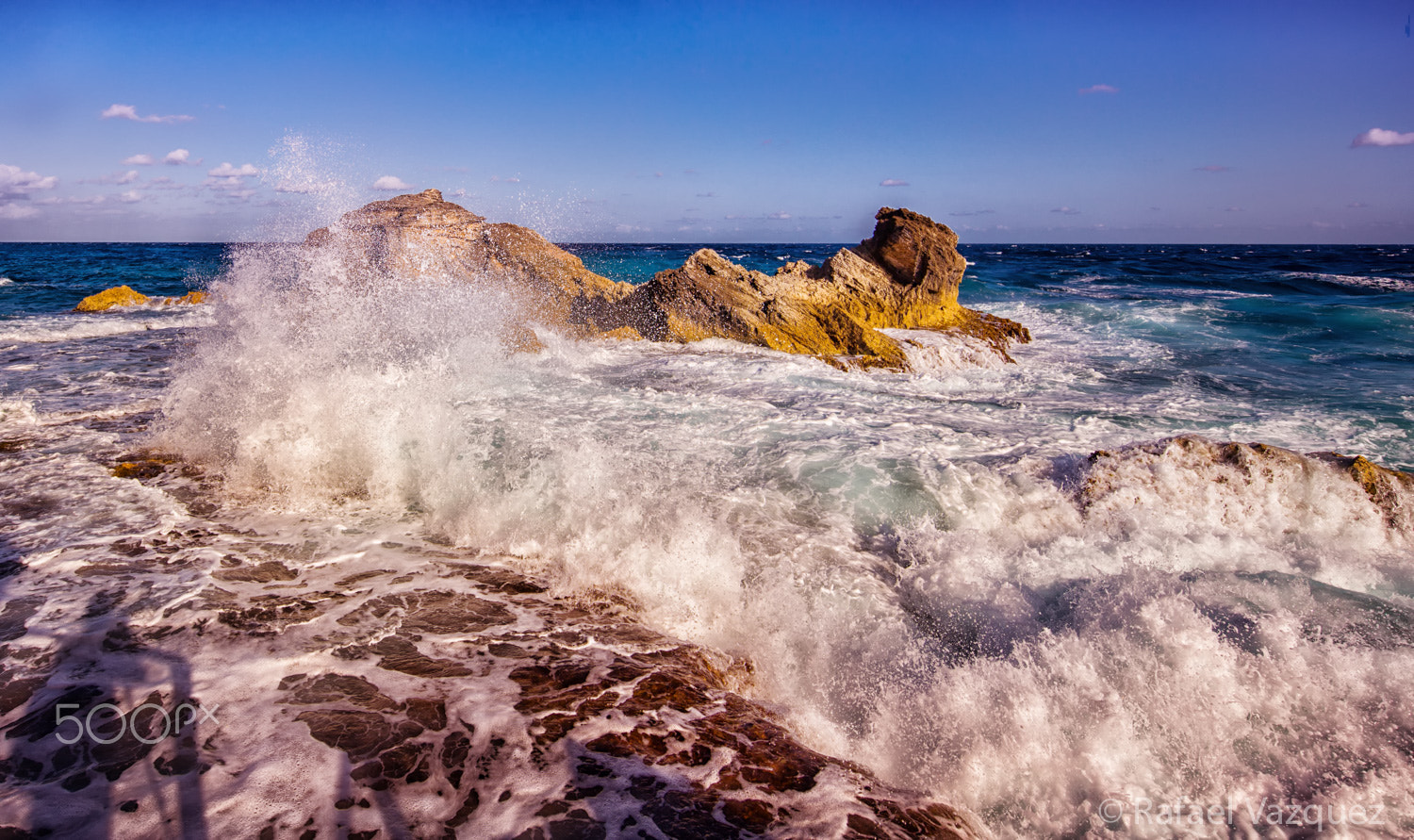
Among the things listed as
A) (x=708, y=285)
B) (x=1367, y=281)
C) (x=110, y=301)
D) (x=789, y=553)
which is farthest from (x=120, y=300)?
(x=1367, y=281)

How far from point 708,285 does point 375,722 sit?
353 inches

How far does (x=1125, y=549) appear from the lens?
3.97 metres

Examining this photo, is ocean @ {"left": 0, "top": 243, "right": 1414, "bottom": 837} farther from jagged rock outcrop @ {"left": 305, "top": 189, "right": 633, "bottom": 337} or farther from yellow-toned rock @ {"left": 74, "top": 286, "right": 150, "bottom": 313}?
yellow-toned rock @ {"left": 74, "top": 286, "right": 150, "bottom": 313}

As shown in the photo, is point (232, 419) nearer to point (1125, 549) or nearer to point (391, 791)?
point (391, 791)

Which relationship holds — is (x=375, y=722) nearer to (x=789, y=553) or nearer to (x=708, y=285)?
(x=789, y=553)

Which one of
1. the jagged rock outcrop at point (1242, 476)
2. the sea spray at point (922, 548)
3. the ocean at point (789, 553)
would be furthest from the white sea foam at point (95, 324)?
the jagged rock outcrop at point (1242, 476)

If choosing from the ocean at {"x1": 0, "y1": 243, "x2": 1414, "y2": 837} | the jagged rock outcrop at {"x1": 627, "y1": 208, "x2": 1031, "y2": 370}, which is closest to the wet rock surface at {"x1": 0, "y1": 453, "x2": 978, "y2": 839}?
the ocean at {"x1": 0, "y1": 243, "x2": 1414, "y2": 837}

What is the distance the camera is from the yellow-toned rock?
50.6 ft

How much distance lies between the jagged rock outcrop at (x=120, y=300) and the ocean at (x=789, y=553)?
31.7 feet

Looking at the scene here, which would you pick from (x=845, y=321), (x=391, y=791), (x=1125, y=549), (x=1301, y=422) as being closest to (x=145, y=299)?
(x=845, y=321)

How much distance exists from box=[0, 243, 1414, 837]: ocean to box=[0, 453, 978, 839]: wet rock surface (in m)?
0.03

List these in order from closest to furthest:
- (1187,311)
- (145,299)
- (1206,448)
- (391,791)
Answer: (391,791) < (1206,448) < (145,299) < (1187,311)

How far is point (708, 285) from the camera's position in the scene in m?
10.6

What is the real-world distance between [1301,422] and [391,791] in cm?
984
